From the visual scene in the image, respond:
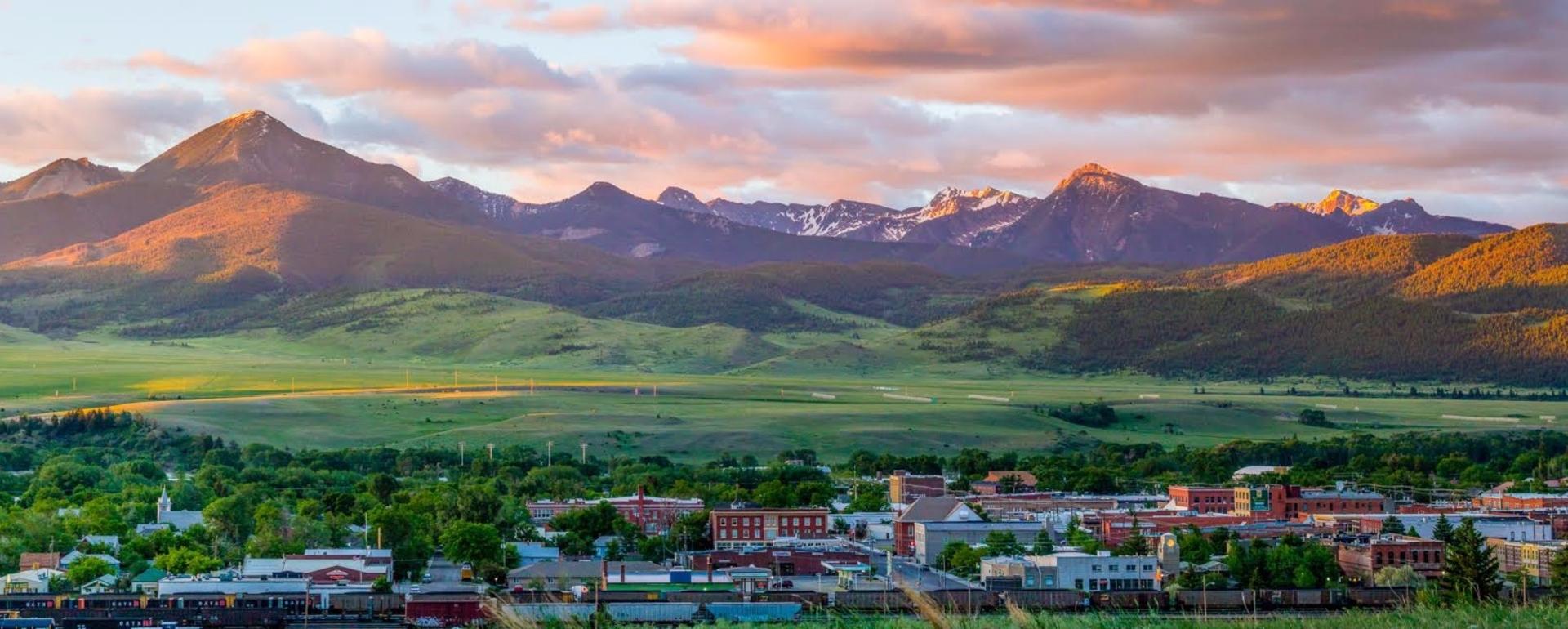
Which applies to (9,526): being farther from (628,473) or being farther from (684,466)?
(684,466)

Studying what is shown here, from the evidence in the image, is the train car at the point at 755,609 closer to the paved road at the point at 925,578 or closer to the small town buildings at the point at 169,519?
the paved road at the point at 925,578

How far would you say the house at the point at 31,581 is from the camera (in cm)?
7288

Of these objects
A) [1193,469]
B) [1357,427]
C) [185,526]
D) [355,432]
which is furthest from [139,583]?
[1357,427]

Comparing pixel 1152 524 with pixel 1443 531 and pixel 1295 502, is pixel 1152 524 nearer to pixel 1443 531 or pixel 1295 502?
pixel 1443 531

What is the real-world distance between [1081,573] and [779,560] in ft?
37.1

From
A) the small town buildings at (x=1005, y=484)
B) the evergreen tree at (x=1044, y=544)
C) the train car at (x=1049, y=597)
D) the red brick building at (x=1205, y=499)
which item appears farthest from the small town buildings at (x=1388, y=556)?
the small town buildings at (x=1005, y=484)

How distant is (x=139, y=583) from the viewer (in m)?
74.4

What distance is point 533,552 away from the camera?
88062 millimetres

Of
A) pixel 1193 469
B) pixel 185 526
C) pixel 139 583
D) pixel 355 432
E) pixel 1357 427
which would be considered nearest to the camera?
pixel 139 583

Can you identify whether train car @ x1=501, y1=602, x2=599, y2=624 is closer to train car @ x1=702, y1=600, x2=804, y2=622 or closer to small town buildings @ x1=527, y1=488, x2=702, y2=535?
train car @ x1=702, y1=600, x2=804, y2=622

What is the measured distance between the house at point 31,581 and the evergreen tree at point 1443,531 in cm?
4914

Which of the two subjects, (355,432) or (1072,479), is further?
(355,432)

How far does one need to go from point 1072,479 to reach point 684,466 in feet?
84.2

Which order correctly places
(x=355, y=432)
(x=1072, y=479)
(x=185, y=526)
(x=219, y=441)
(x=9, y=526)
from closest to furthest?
(x=9, y=526) → (x=185, y=526) → (x=1072, y=479) → (x=219, y=441) → (x=355, y=432)
